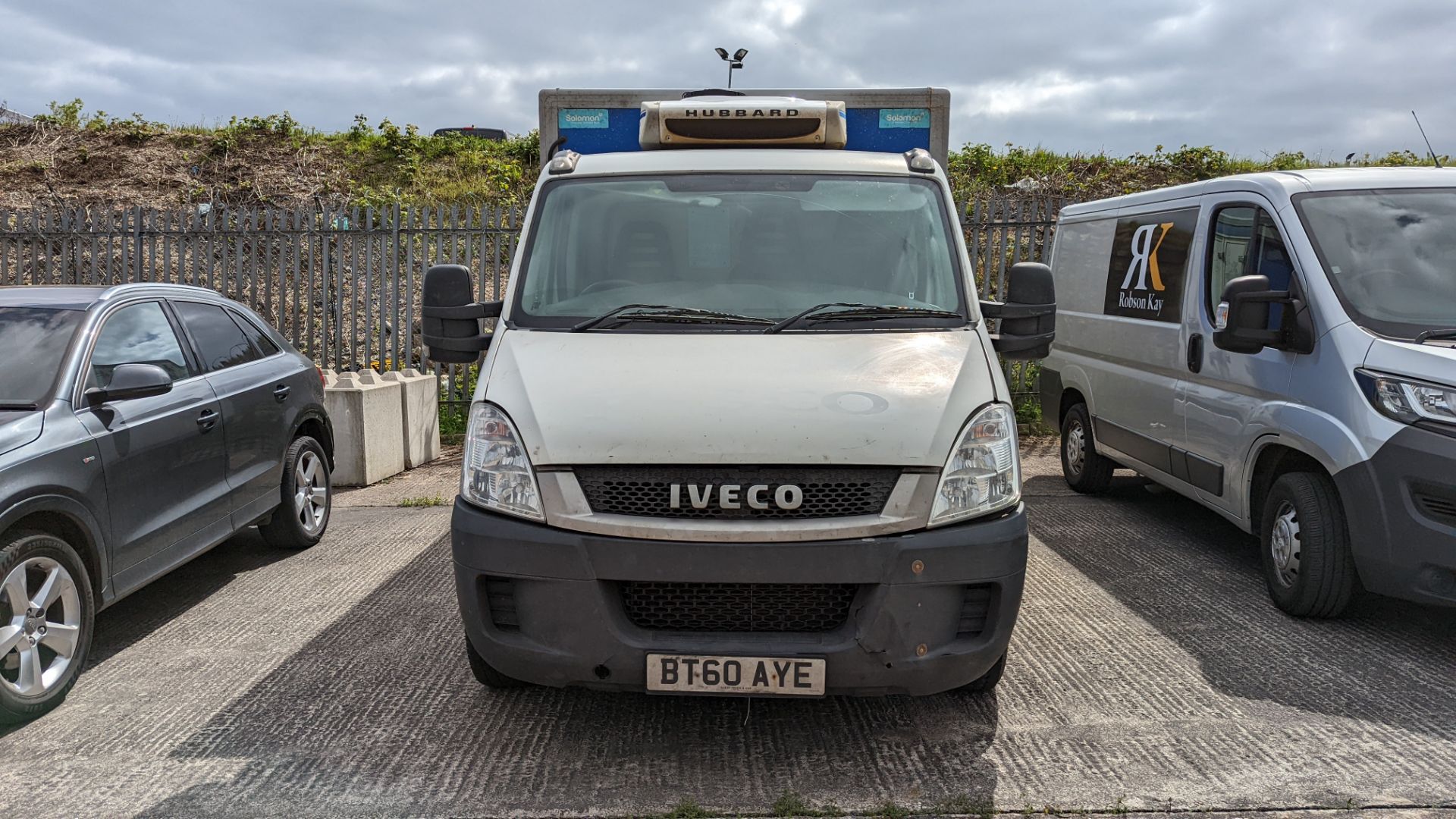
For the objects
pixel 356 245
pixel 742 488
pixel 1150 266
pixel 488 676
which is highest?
pixel 356 245

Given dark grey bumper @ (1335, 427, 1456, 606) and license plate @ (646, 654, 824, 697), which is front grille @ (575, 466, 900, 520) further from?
dark grey bumper @ (1335, 427, 1456, 606)

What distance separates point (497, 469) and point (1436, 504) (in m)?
3.75

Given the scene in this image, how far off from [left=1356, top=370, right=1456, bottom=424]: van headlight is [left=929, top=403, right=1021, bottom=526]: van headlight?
2.04m

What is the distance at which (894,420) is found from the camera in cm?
333

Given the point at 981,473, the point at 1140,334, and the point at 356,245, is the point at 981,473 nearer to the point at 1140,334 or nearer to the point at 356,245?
the point at 1140,334

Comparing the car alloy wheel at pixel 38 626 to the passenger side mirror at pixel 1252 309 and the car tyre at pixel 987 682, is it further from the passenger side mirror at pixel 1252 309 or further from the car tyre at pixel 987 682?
the passenger side mirror at pixel 1252 309

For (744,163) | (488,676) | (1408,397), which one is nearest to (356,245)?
(744,163)

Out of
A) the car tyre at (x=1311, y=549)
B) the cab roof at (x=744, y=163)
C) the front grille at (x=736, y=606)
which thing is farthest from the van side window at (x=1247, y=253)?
the front grille at (x=736, y=606)

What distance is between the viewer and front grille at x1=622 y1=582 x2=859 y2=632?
10.8 feet

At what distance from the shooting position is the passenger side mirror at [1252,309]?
4988 mm

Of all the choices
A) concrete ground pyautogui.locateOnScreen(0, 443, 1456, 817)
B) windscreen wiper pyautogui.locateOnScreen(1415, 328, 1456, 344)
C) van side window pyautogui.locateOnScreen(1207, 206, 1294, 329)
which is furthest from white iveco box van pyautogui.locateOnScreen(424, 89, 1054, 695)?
van side window pyautogui.locateOnScreen(1207, 206, 1294, 329)

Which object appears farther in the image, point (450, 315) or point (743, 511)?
point (450, 315)

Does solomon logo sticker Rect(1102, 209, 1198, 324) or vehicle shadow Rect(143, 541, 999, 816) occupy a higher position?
solomon logo sticker Rect(1102, 209, 1198, 324)

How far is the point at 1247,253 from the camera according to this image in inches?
218
